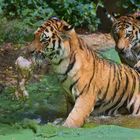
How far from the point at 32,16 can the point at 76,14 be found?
3.47 ft

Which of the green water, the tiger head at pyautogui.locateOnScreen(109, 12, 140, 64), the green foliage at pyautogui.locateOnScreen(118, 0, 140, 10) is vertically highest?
the tiger head at pyautogui.locateOnScreen(109, 12, 140, 64)

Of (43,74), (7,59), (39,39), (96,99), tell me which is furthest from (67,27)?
(7,59)

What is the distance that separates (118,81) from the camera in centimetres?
740

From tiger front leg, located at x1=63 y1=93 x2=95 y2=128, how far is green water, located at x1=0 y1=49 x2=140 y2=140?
0.33 feet

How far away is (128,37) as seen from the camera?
8461mm

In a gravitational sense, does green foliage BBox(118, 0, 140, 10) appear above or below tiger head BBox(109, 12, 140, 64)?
below

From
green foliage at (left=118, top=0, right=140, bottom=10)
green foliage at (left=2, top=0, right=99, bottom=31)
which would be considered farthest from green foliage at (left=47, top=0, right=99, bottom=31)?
green foliage at (left=118, top=0, right=140, bottom=10)

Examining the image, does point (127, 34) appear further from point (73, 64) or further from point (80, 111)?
point (80, 111)

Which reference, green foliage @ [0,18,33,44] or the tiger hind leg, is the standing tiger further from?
green foliage @ [0,18,33,44]

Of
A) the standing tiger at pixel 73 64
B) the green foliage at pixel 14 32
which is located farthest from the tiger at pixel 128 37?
the green foliage at pixel 14 32

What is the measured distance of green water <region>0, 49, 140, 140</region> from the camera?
5305mm

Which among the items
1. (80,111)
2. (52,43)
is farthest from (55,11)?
(80,111)

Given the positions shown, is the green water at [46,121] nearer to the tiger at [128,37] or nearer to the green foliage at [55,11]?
the tiger at [128,37]

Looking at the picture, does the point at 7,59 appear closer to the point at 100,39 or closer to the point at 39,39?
the point at 100,39
